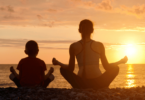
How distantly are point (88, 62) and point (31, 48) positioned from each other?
1967 millimetres

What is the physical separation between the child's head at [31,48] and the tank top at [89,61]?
1.53 m

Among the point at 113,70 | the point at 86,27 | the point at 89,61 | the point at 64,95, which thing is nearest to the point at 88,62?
the point at 89,61

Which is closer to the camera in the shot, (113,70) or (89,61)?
(89,61)

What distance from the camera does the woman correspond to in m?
5.60

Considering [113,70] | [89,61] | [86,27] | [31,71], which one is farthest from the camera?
[31,71]

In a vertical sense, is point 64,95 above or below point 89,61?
below

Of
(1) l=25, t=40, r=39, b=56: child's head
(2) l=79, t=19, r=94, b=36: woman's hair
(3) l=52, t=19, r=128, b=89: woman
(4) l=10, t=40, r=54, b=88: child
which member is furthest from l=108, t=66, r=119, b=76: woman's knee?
(1) l=25, t=40, r=39, b=56: child's head

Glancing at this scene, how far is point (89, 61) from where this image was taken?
219 inches

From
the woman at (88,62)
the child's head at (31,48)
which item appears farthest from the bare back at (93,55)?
the child's head at (31,48)

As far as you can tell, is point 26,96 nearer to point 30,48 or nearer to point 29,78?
point 29,78

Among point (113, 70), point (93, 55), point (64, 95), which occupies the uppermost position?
point (93, 55)

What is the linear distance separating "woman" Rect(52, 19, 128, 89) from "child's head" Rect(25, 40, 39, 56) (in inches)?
30.7

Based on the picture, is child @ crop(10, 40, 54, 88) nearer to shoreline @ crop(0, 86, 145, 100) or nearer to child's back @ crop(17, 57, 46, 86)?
child's back @ crop(17, 57, 46, 86)

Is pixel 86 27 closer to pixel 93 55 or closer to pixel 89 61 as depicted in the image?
pixel 93 55
